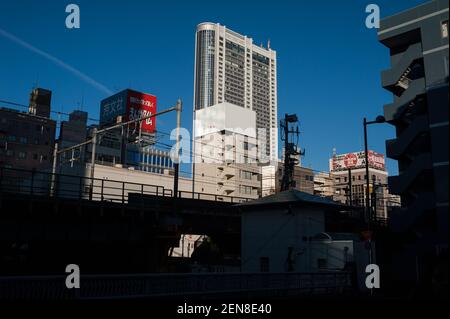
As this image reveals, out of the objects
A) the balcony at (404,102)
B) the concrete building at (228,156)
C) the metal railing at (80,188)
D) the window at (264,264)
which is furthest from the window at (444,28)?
the concrete building at (228,156)

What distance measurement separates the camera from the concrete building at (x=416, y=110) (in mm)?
34656

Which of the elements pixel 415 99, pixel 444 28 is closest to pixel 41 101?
pixel 415 99

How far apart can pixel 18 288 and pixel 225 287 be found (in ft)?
28.5

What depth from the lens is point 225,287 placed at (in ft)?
64.1

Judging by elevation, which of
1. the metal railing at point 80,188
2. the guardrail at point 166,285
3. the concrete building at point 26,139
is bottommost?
the guardrail at point 166,285

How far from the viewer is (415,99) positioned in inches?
1491

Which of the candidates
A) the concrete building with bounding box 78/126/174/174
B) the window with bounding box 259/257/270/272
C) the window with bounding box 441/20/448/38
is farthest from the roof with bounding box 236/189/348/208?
the concrete building with bounding box 78/126/174/174

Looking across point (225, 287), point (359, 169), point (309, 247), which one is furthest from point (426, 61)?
point (359, 169)

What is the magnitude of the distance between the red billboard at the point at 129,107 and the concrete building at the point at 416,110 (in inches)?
3161

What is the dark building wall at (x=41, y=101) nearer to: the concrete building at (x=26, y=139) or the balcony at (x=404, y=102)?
the concrete building at (x=26, y=139)

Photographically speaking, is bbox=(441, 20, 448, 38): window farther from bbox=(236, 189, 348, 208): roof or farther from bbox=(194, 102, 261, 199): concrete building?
bbox=(194, 102, 261, 199): concrete building

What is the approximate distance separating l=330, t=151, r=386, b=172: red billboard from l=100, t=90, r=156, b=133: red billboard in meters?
71.7

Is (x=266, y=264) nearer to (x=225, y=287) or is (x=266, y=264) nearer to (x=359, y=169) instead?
(x=225, y=287)

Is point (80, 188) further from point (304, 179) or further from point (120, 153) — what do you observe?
point (304, 179)
